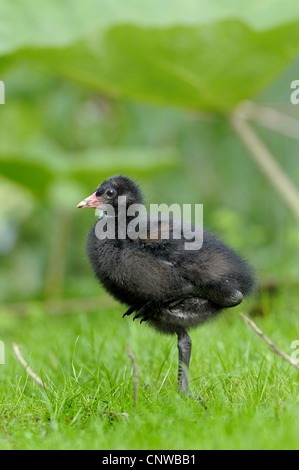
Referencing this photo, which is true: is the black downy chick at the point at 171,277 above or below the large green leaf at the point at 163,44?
below

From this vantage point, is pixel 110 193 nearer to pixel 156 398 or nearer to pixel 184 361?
pixel 184 361

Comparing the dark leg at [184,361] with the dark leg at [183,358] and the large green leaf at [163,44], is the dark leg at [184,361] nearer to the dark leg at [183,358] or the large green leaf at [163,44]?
the dark leg at [183,358]

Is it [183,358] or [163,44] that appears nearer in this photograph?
[183,358]

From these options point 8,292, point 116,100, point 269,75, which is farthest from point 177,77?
point 8,292

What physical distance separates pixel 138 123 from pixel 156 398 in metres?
6.55

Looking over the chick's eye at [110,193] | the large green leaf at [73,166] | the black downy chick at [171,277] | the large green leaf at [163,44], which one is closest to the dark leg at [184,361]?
the black downy chick at [171,277]

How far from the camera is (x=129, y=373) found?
12.0 feet

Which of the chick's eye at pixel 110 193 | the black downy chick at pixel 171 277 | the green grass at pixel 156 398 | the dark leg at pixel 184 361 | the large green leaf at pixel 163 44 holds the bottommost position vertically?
the green grass at pixel 156 398

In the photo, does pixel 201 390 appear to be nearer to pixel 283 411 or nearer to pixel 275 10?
pixel 283 411

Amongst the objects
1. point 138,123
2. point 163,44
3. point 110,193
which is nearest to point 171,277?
point 110,193

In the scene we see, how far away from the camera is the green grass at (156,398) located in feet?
9.09

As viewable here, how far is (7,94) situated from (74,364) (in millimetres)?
5655

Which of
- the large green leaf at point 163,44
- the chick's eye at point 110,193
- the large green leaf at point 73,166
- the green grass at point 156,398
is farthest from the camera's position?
the large green leaf at point 73,166

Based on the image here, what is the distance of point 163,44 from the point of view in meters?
5.29
